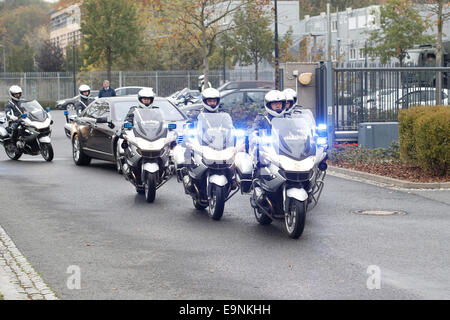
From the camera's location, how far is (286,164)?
9.85 metres

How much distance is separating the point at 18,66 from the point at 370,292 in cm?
8012

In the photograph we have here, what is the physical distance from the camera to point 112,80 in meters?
64.4

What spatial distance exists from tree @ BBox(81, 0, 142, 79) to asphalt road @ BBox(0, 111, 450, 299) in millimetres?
46976

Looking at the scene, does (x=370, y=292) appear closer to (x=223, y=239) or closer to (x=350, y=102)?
(x=223, y=239)

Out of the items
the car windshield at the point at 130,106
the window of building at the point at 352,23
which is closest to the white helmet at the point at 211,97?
the car windshield at the point at 130,106

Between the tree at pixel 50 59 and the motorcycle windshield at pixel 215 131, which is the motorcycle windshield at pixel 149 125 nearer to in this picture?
the motorcycle windshield at pixel 215 131

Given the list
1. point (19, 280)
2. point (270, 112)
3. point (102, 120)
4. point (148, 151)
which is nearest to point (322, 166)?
point (270, 112)

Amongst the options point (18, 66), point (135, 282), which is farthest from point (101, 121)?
point (18, 66)

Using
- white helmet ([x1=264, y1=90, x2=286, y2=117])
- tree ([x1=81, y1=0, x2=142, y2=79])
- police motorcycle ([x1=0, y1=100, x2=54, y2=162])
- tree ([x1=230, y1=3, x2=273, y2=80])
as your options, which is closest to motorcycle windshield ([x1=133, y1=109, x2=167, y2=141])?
white helmet ([x1=264, y1=90, x2=286, y2=117])

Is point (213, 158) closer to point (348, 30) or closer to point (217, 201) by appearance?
point (217, 201)

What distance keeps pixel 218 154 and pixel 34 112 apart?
10252 millimetres

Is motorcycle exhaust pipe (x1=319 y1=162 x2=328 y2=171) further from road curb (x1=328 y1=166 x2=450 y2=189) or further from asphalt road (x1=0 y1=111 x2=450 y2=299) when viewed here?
road curb (x1=328 y1=166 x2=450 y2=189)

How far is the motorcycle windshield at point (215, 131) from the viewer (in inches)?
442
